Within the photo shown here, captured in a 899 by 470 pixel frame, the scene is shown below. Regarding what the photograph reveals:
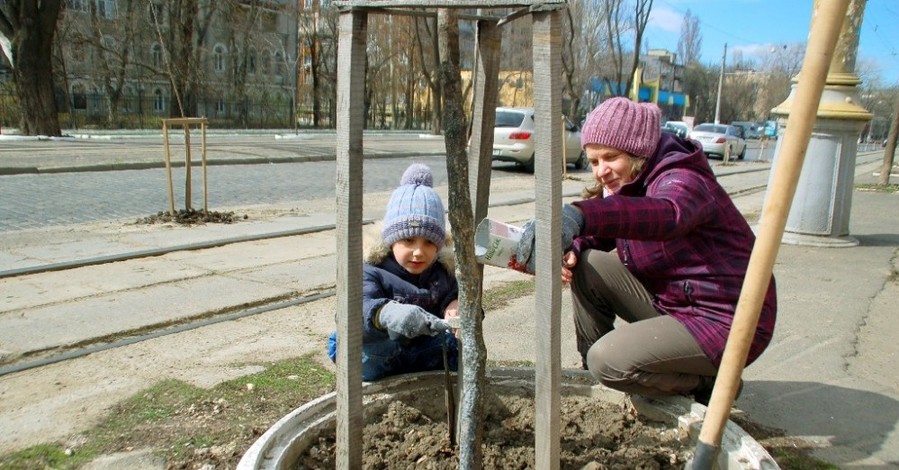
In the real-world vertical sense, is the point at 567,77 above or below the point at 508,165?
above

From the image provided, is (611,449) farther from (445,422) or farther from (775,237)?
(775,237)

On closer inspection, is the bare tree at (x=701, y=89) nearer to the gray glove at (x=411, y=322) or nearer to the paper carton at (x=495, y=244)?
the gray glove at (x=411, y=322)

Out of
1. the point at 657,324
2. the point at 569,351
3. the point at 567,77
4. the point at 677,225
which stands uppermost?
the point at 567,77

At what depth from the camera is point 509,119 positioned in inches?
671

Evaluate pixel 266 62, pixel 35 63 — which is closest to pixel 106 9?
pixel 266 62

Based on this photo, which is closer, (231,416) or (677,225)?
(677,225)

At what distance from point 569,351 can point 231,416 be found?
182 cm

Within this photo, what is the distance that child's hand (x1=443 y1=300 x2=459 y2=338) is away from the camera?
227cm

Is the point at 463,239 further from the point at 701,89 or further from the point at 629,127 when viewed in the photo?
the point at 701,89

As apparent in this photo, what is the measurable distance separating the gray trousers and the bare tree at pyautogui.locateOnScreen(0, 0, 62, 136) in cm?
2053

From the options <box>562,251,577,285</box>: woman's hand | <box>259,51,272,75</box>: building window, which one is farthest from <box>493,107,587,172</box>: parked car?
<box>259,51,272,75</box>: building window

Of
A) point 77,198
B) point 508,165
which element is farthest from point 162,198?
point 508,165

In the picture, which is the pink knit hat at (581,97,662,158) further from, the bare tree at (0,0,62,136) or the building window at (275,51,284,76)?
the building window at (275,51,284,76)

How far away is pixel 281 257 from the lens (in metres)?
6.08
